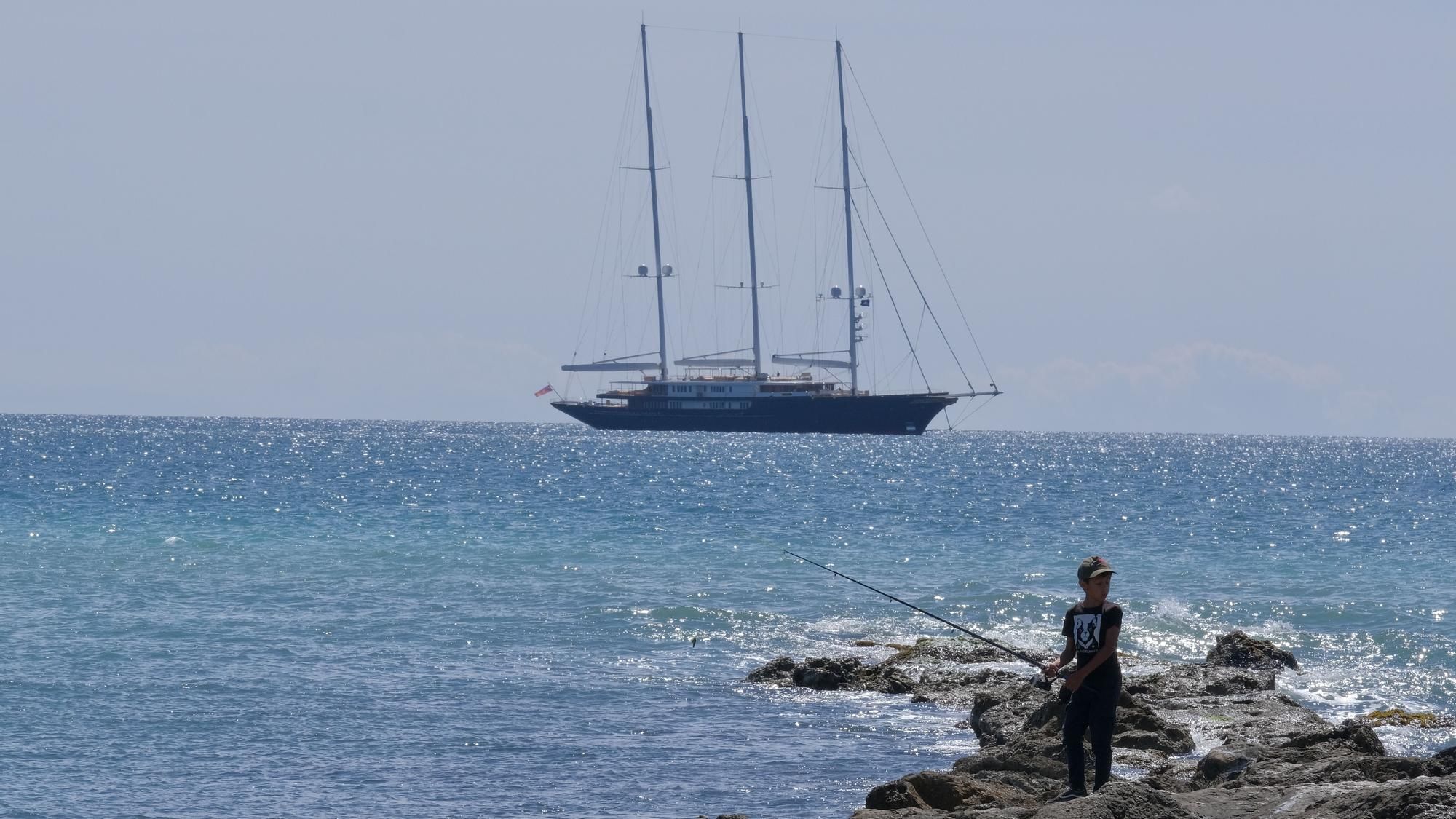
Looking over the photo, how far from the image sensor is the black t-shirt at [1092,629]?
8500 millimetres

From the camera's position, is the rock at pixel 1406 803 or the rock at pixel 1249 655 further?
the rock at pixel 1249 655

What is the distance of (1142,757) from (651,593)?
11.2 metres

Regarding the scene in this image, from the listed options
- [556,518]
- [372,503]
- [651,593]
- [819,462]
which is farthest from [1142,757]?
[819,462]

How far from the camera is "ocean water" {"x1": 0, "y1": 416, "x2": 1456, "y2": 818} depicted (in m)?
11.3

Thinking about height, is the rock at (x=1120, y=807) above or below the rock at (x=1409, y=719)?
above

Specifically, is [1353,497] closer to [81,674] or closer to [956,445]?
[81,674]

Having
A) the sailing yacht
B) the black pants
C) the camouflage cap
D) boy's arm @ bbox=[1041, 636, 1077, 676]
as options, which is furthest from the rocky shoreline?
the sailing yacht

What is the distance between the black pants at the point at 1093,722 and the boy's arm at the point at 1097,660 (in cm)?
9

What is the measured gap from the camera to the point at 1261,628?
1995cm

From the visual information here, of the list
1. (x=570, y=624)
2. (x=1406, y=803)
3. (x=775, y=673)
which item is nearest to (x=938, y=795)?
(x=1406, y=803)

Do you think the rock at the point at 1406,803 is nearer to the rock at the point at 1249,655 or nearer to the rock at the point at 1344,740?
the rock at the point at 1344,740

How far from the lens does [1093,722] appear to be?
345 inches

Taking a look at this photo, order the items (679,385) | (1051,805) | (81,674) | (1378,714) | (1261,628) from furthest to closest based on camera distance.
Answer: (679,385) → (1261,628) → (81,674) → (1378,714) → (1051,805)

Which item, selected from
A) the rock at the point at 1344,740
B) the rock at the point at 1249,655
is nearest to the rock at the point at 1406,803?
the rock at the point at 1344,740
